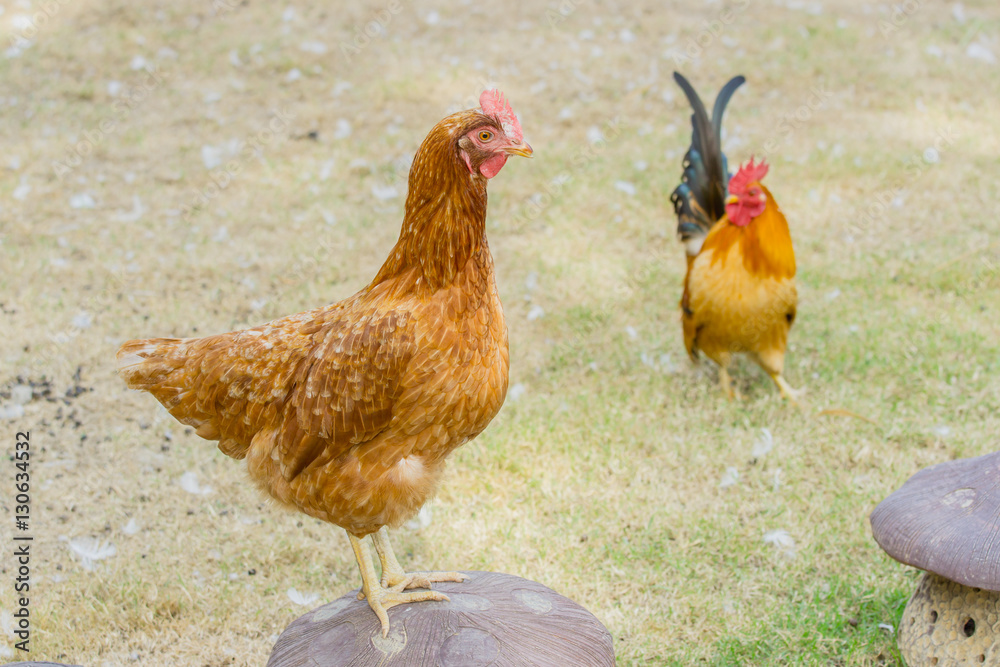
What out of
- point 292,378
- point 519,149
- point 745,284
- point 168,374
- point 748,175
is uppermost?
point 519,149

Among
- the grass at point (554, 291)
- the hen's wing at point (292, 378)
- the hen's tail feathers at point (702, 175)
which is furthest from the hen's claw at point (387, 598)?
the hen's tail feathers at point (702, 175)

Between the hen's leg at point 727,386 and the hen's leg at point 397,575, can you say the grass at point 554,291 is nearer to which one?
the hen's leg at point 727,386

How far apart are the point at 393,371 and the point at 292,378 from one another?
0.38 meters

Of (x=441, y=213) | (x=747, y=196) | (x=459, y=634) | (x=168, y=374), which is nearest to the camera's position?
(x=441, y=213)

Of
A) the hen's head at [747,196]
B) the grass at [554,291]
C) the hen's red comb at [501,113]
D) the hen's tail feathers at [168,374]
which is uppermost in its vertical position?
the hen's red comb at [501,113]

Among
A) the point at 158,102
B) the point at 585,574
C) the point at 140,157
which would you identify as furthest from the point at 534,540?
the point at 158,102

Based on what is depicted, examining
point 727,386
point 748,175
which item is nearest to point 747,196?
point 748,175

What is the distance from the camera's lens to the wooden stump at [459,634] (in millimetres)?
2525

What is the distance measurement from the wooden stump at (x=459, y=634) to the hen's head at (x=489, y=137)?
139 cm

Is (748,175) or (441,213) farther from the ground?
(441,213)

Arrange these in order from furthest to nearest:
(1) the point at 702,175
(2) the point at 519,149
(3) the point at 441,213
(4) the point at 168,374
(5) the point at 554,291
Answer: (5) the point at 554,291 < (1) the point at 702,175 < (4) the point at 168,374 < (3) the point at 441,213 < (2) the point at 519,149

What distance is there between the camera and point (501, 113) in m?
2.35

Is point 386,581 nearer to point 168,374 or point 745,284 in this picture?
point 168,374

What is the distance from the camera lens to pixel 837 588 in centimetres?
361
